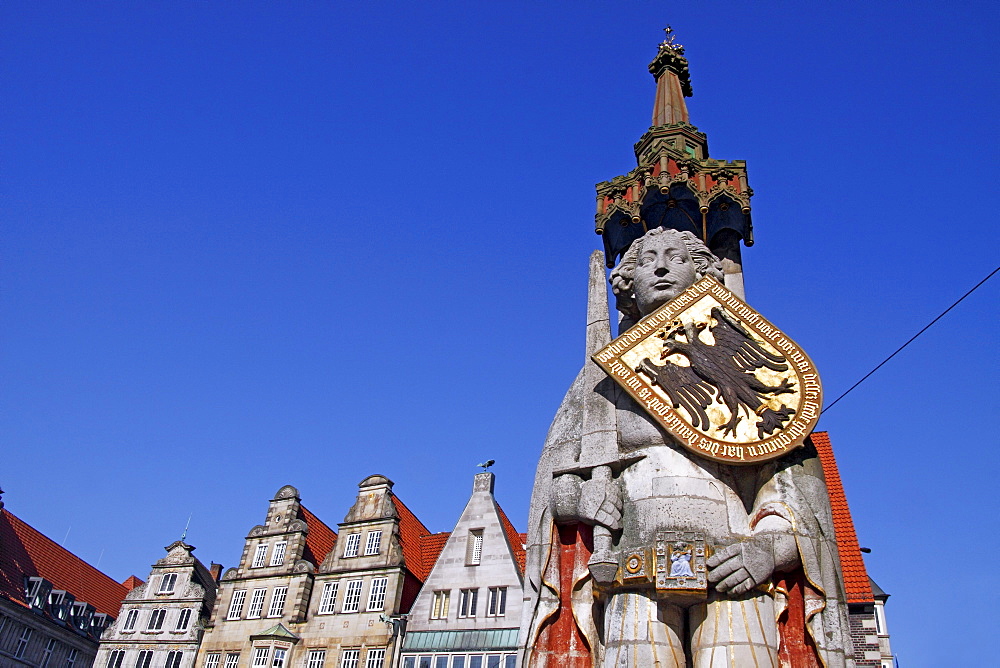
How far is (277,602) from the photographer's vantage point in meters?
26.5

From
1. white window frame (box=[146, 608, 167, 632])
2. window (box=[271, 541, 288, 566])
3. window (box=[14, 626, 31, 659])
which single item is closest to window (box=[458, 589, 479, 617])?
window (box=[271, 541, 288, 566])

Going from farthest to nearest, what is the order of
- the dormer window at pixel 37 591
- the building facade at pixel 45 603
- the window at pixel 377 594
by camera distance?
the dormer window at pixel 37 591 < the building facade at pixel 45 603 < the window at pixel 377 594

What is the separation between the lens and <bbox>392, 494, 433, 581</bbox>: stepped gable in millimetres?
26500

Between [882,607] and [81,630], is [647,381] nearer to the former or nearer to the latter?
[882,607]

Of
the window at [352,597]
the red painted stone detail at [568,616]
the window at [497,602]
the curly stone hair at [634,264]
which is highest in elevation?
the window at [352,597]

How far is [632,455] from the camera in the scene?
8672mm

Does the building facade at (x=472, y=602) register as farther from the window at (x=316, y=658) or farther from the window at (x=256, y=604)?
the window at (x=256, y=604)

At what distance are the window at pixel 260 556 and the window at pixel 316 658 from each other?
14.5ft

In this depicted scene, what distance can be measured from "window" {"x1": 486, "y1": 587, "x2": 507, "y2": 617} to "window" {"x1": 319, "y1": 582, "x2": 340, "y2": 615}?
5568mm

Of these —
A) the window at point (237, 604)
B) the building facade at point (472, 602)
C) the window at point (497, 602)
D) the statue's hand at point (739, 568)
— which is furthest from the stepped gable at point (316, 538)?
the statue's hand at point (739, 568)

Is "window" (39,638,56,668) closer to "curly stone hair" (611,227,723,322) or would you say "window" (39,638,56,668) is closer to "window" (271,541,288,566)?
"window" (271,541,288,566)

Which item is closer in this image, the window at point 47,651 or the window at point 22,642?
the window at point 22,642

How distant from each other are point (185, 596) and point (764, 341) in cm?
2646

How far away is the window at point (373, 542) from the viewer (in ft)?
85.7
